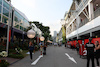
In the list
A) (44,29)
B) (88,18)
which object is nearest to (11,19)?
(88,18)

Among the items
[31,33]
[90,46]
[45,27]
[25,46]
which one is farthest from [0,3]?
[45,27]

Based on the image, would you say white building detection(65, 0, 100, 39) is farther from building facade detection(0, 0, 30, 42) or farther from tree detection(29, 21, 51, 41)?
tree detection(29, 21, 51, 41)

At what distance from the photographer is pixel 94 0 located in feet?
53.3

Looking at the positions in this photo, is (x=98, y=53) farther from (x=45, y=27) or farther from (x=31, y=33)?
(x=45, y=27)

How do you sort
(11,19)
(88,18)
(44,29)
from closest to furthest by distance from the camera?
(88,18)
(11,19)
(44,29)

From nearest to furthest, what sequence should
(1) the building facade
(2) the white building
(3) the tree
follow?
1. (1) the building facade
2. (2) the white building
3. (3) the tree

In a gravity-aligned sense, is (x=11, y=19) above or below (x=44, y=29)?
below

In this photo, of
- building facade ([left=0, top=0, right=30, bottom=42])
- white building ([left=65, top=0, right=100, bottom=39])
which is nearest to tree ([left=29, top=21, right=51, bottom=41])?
building facade ([left=0, top=0, right=30, bottom=42])

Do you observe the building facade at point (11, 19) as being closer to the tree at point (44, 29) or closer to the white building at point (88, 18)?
the white building at point (88, 18)

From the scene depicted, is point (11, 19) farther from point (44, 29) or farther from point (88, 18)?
point (44, 29)

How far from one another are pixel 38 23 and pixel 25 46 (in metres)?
36.8

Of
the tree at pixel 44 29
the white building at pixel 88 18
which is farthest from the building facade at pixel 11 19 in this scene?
the tree at pixel 44 29

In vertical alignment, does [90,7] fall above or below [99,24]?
above

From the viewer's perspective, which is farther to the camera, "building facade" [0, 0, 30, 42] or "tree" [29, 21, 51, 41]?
"tree" [29, 21, 51, 41]
